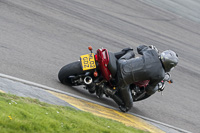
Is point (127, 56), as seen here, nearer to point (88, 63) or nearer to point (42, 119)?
point (88, 63)

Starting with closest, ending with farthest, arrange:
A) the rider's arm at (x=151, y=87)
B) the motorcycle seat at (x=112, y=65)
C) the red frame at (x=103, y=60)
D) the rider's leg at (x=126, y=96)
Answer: the red frame at (x=103, y=60), the motorcycle seat at (x=112, y=65), the rider's arm at (x=151, y=87), the rider's leg at (x=126, y=96)

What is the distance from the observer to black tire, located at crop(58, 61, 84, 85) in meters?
7.28

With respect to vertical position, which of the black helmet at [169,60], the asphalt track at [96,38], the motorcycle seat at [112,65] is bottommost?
the asphalt track at [96,38]

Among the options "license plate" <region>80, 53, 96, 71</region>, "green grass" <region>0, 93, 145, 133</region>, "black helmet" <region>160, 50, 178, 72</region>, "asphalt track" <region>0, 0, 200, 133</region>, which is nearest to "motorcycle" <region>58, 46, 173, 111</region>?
"license plate" <region>80, 53, 96, 71</region>

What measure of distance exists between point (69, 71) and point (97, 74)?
557mm

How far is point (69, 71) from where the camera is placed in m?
7.40

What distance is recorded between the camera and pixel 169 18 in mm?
20547

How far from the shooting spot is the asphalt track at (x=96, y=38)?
8398 millimetres

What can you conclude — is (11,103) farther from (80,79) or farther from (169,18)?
(169,18)

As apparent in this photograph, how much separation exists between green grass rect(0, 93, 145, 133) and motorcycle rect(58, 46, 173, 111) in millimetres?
1204

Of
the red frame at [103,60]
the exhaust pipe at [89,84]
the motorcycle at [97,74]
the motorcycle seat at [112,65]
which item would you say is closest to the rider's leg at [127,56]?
the motorcycle at [97,74]

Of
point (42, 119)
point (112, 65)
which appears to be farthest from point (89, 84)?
point (42, 119)

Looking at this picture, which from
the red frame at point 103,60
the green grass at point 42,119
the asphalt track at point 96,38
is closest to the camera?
the green grass at point 42,119

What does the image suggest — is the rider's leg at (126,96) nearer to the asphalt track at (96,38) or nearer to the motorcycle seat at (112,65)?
the motorcycle seat at (112,65)
